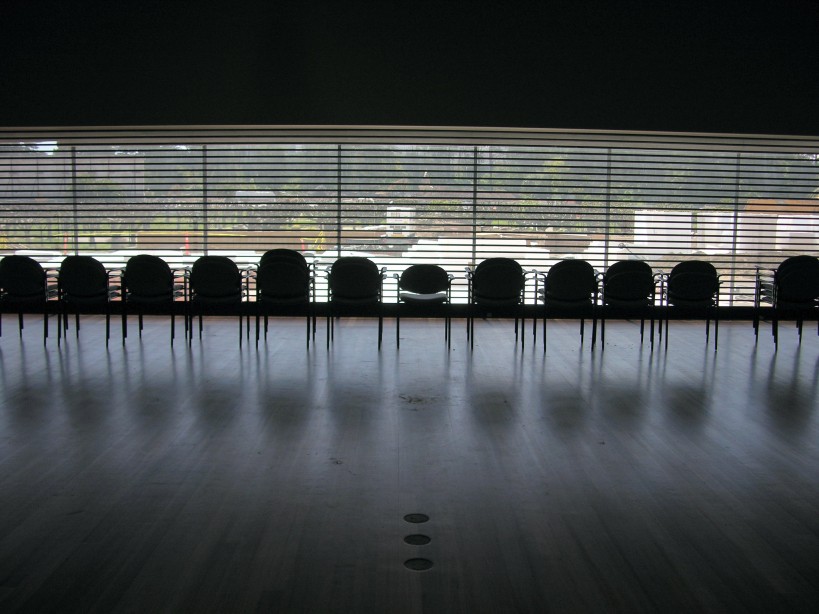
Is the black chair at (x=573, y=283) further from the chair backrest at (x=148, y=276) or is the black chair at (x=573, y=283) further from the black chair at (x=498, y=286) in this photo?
the chair backrest at (x=148, y=276)

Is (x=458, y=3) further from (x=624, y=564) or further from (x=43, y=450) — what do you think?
(x=624, y=564)

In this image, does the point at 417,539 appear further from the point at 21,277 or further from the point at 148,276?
the point at 21,277

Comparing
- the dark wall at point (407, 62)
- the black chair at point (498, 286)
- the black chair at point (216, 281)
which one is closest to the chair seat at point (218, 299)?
the black chair at point (216, 281)

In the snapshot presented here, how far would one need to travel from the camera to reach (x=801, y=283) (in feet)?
27.0

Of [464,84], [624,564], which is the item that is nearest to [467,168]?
[464,84]

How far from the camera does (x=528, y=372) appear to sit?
6945 millimetres

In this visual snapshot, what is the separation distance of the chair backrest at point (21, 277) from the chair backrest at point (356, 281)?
3.27m

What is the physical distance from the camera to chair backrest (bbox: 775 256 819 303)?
823 cm

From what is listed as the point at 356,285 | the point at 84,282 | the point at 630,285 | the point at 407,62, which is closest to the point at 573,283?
the point at 630,285

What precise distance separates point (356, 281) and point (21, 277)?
373 cm

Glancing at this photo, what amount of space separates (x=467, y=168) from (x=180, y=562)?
7790mm

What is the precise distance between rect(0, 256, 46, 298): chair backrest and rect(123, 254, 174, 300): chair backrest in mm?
1010

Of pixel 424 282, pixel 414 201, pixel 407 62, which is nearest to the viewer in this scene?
pixel 424 282

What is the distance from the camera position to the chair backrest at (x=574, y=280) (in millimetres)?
8062
